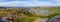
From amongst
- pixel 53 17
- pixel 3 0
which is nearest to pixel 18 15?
pixel 3 0

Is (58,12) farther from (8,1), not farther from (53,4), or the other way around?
(8,1)

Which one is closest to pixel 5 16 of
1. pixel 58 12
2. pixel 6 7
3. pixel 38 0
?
pixel 6 7

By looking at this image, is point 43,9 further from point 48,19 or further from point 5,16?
point 5,16

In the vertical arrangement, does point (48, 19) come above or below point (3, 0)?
below

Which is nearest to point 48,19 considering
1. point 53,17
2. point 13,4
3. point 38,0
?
point 53,17

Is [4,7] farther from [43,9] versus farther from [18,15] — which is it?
[43,9]

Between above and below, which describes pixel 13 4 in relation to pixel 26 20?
above

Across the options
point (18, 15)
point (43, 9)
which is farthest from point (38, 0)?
point (18, 15)
